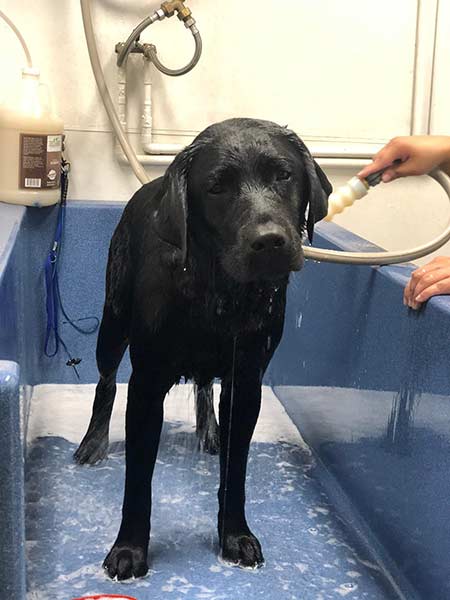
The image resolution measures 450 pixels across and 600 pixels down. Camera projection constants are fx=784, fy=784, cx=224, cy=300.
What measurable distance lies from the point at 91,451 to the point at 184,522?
33cm

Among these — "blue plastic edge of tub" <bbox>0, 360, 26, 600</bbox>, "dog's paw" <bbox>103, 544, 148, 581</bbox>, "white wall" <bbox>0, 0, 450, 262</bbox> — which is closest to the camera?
"blue plastic edge of tub" <bbox>0, 360, 26, 600</bbox>

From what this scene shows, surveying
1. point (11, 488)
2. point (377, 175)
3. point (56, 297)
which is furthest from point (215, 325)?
point (56, 297)

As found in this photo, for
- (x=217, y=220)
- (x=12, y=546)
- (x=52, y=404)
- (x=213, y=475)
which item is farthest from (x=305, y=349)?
(x=12, y=546)

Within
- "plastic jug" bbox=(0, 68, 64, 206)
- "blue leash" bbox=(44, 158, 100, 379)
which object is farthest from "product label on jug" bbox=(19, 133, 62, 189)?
"blue leash" bbox=(44, 158, 100, 379)

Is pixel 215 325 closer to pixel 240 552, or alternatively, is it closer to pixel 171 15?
pixel 240 552

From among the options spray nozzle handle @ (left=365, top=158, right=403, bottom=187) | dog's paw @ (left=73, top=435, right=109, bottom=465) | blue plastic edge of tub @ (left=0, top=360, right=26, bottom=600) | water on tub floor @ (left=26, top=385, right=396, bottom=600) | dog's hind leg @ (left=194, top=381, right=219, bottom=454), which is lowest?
water on tub floor @ (left=26, top=385, right=396, bottom=600)

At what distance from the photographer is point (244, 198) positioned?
99 cm

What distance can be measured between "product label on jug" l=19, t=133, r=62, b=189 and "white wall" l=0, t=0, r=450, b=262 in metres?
0.24

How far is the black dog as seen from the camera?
39.3 inches

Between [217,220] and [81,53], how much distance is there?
122 centimetres

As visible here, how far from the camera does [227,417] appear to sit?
1230mm

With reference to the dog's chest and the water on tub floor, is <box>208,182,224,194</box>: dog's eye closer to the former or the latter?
the dog's chest

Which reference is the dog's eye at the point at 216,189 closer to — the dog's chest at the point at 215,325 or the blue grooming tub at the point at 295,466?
the dog's chest at the point at 215,325

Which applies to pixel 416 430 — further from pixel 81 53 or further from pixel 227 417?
pixel 81 53
